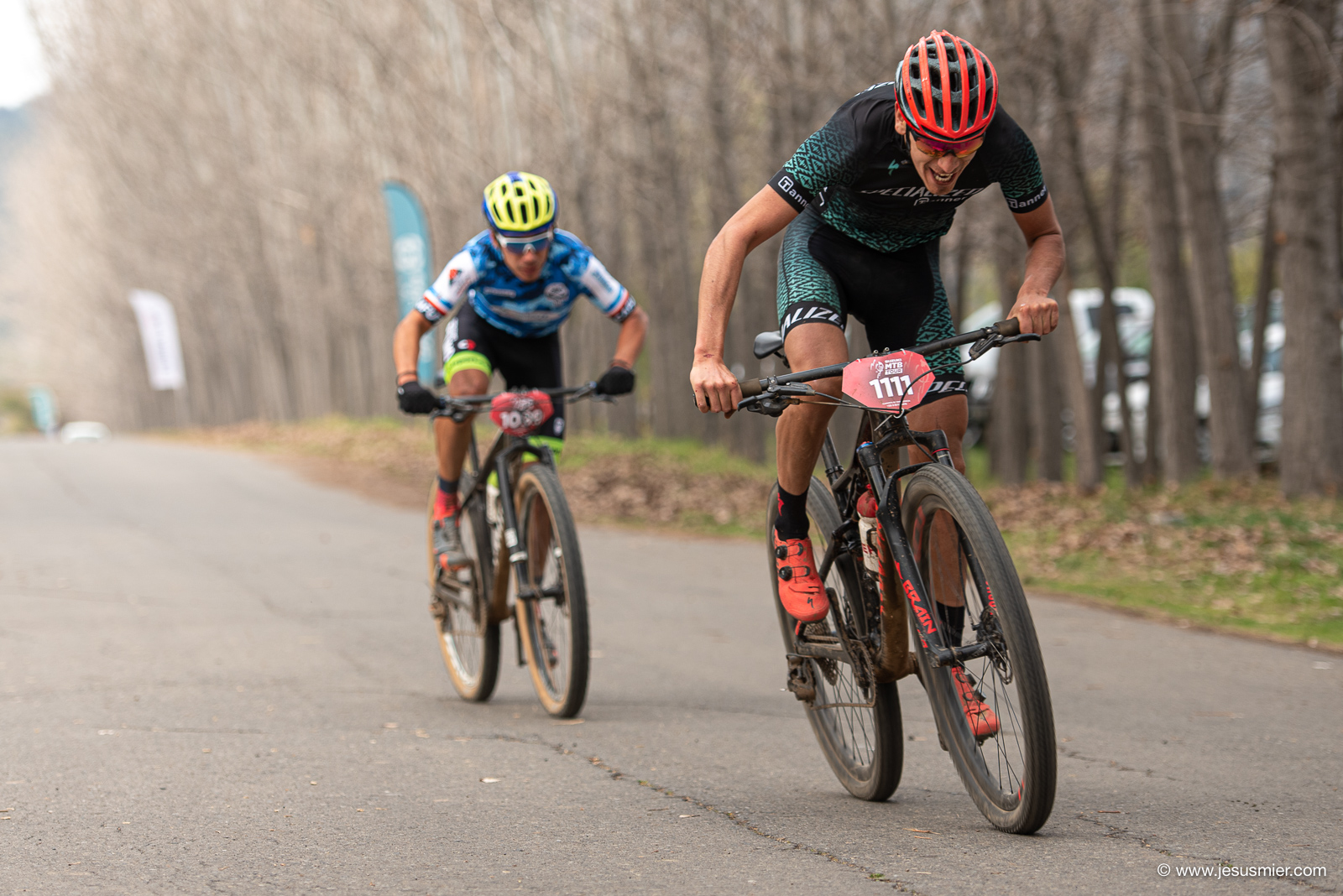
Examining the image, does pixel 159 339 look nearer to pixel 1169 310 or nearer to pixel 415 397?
pixel 1169 310

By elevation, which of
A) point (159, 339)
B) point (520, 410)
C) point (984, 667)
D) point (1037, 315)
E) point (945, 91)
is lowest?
point (984, 667)

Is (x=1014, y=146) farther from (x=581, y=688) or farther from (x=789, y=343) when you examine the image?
(x=581, y=688)

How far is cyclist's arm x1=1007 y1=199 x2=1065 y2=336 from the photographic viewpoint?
380cm

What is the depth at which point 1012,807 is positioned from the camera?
3586 mm

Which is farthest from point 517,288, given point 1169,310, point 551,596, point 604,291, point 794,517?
point 1169,310

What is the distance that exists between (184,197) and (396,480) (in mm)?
28689

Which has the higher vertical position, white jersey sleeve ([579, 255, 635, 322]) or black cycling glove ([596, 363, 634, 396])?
white jersey sleeve ([579, 255, 635, 322])

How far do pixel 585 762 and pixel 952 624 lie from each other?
1737 mm

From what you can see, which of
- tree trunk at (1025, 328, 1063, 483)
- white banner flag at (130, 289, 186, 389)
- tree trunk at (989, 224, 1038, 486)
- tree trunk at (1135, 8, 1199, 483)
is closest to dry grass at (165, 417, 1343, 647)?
tree trunk at (1135, 8, 1199, 483)

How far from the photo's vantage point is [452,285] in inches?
239

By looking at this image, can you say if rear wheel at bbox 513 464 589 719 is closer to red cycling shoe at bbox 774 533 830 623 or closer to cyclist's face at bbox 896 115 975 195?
red cycling shoe at bbox 774 533 830 623

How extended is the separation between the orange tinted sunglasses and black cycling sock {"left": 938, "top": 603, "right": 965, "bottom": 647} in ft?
4.13

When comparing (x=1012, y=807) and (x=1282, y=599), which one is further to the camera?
(x=1282, y=599)

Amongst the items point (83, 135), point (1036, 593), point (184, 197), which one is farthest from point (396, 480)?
point (83, 135)
